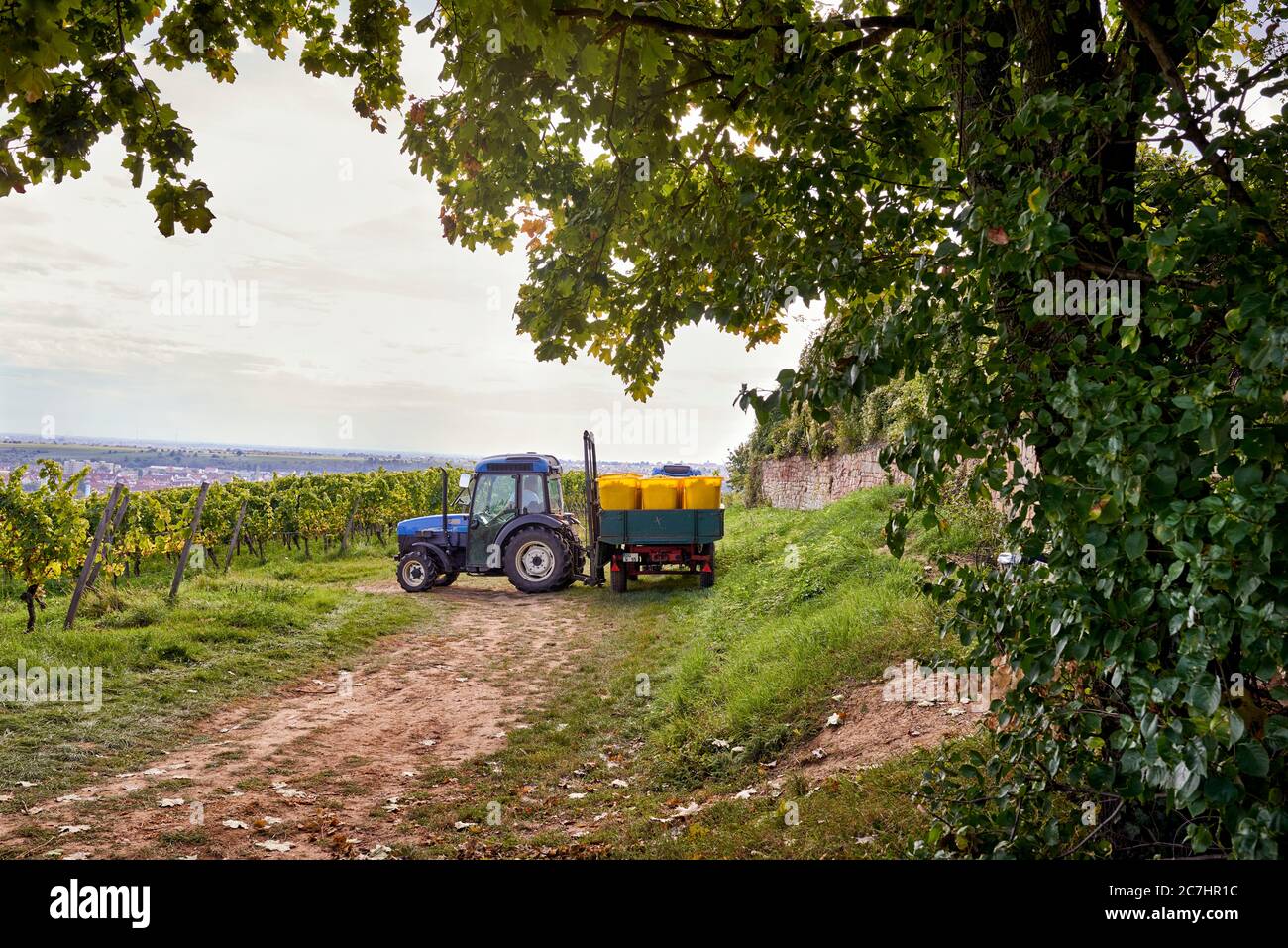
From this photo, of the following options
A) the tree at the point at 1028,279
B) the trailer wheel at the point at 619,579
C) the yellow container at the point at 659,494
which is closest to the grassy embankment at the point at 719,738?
the tree at the point at 1028,279

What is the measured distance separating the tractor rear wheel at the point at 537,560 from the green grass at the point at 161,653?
1973 millimetres

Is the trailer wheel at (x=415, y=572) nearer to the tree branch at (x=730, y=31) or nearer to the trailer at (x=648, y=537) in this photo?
the trailer at (x=648, y=537)

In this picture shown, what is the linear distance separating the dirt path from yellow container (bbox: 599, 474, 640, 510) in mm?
3645

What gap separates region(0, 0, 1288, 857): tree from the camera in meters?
2.19

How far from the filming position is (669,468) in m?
21.8

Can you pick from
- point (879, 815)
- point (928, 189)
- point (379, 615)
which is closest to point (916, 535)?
point (879, 815)

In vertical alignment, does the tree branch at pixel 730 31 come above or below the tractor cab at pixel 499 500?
above

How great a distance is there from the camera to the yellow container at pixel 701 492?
48.3ft

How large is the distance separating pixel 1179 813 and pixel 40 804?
694 cm

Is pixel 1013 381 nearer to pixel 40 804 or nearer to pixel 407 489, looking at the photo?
pixel 40 804

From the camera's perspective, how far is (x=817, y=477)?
23.6m

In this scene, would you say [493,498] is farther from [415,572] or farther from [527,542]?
[415,572]
